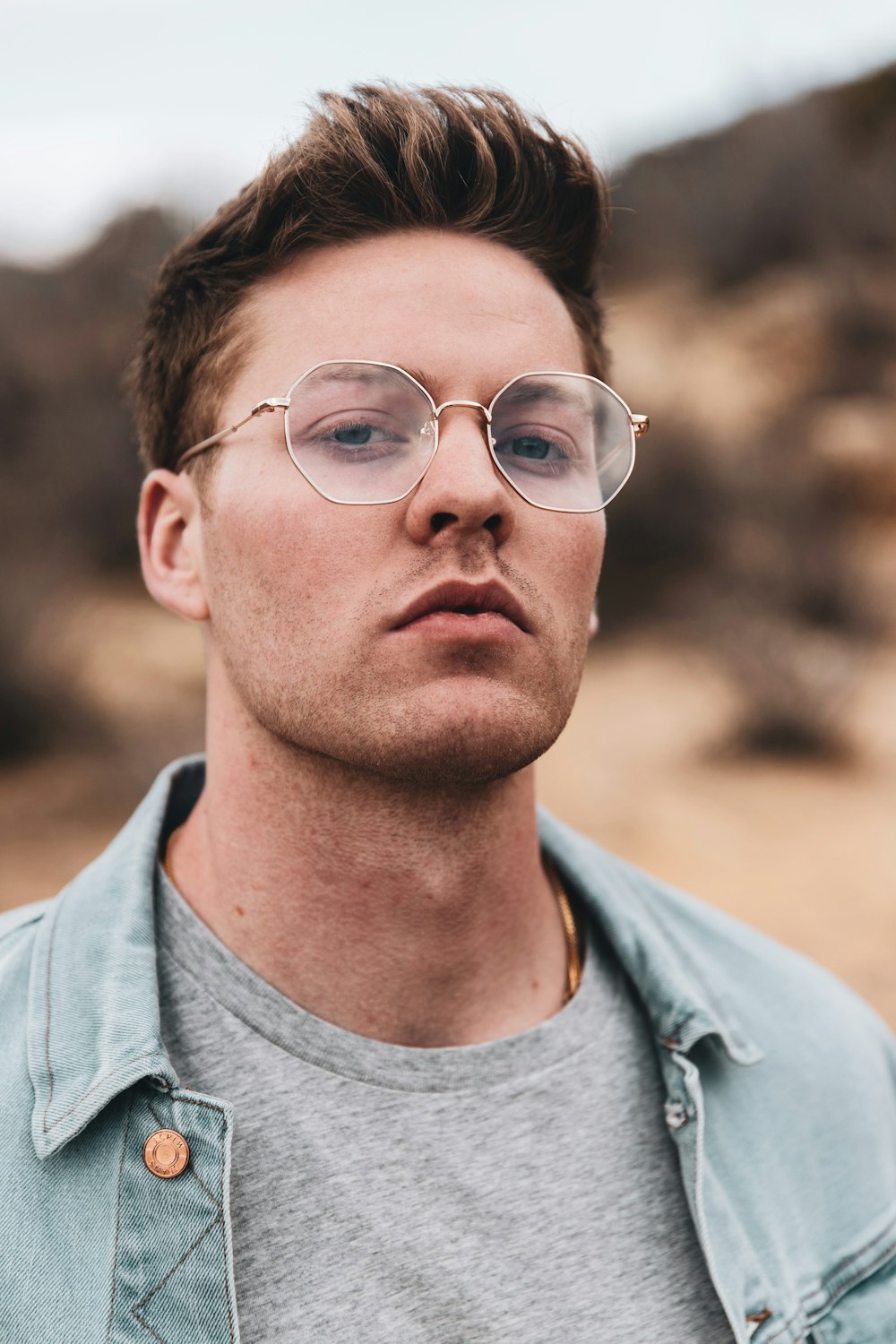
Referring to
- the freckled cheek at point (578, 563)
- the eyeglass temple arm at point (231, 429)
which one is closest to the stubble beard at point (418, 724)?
the freckled cheek at point (578, 563)

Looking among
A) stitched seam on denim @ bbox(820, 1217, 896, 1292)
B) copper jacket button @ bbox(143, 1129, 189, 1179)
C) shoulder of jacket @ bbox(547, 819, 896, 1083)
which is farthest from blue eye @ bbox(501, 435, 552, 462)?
stitched seam on denim @ bbox(820, 1217, 896, 1292)

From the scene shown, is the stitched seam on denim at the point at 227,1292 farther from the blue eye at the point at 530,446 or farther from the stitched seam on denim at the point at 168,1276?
the blue eye at the point at 530,446

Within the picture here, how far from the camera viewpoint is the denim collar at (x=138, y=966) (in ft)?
5.03

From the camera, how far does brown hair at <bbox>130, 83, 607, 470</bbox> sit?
6.48 feet

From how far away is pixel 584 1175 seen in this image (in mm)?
1732

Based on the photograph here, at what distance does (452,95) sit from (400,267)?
0.53 meters

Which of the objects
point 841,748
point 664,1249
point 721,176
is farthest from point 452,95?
point 721,176

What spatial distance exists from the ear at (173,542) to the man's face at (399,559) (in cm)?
7

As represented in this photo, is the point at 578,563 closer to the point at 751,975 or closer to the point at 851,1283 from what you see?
the point at 751,975

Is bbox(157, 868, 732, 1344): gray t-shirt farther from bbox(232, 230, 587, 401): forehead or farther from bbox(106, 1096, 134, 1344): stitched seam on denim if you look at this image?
bbox(232, 230, 587, 401): forehead

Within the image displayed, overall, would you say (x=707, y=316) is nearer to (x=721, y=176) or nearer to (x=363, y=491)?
(x=721, y=176)

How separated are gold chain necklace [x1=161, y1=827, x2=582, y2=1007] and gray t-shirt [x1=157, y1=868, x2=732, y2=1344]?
15 cm

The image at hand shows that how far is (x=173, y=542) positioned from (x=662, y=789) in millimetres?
6211

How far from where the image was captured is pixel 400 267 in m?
1.92
